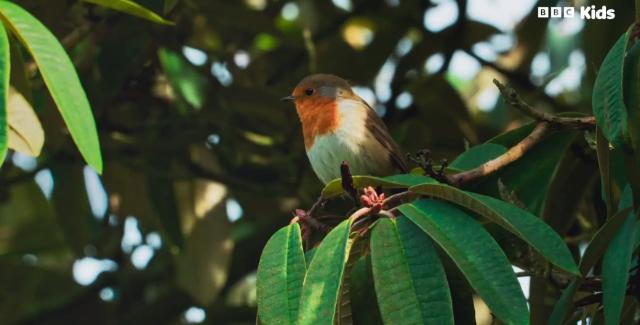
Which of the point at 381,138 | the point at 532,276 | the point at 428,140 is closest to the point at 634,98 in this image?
the point at 532,276

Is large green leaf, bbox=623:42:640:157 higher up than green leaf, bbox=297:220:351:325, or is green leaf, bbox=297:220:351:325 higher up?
large green leaf, bbox=623:42:640:157

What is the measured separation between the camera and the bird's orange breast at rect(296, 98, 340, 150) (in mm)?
4434

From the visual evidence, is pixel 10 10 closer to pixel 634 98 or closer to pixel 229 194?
pixel 634 98

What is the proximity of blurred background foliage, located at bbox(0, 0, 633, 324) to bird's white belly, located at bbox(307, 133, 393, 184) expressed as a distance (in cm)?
67

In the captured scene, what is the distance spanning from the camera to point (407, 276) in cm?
217

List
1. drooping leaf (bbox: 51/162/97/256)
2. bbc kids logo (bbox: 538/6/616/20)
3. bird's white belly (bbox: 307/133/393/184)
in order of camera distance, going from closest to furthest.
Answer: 1. bbc kids logo (bbox: 538/6/616/20)
2. bird's white belly (bbox: 307/133/393/184)
3. drooping leaf (bbox: 51/162/97/256)

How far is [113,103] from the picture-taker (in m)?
5.30

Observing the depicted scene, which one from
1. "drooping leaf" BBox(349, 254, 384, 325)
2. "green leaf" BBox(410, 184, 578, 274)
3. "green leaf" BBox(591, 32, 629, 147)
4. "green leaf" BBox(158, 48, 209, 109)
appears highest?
"green leaf" BBox(591, 32, 629, 147)

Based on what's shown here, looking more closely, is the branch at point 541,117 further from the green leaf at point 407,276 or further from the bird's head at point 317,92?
the bird's head at point 317,92

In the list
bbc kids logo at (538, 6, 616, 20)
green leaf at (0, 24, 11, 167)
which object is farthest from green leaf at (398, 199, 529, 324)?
bbc kids logo at (538, 6, 616, 20)

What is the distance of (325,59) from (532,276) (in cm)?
281

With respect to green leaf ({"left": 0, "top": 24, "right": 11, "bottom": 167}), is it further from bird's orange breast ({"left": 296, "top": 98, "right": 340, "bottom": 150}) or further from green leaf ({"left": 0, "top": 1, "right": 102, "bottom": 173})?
bird's orange breast ({"left": 296, "top": 98, "right": 340, "bottom": 150})

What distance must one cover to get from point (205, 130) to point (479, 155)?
8.01 feet

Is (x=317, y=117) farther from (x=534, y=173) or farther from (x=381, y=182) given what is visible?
(x=381, y=182)
